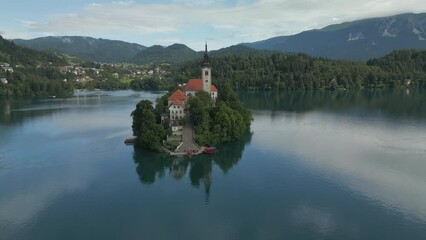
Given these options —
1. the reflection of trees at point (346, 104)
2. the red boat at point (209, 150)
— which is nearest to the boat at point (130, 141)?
the red boat at point (209, 150)

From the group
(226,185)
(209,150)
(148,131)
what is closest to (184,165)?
(209,150)

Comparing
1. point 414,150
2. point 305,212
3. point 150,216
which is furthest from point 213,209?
point 414,150

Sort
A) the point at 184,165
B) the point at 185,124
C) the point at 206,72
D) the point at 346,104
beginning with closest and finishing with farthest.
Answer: the point at 184,165
the point at 185,124
the point at 206,72
the point at 346,104

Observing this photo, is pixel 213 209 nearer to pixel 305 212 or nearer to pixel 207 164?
pixel 305 212

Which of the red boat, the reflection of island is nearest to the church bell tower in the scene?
the reflection of island

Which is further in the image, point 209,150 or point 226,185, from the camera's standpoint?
point 209,150

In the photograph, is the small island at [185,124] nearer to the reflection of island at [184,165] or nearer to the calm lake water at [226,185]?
the reflection of island at [184,165]

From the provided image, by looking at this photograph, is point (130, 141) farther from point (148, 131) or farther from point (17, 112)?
point (17, 112)

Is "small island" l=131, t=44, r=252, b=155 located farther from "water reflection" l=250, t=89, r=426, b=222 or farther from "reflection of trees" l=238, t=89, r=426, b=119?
"reflection of trees" l=238, t=89, r=426, b=119
